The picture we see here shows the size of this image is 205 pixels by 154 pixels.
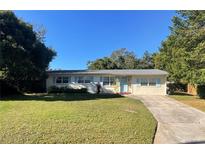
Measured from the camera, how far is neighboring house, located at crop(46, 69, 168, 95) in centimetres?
2700

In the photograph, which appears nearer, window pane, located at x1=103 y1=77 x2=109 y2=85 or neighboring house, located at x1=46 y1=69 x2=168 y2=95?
neighboring house, located at x1=46 y1=69 x2=168 y2=95

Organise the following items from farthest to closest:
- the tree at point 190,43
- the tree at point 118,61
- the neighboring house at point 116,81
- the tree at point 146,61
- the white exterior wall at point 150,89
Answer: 1. the tree at point 146,61
2. the tree at point 118,61
3. the neighboring house at point 116,81
4. the white exterior wall at point 150,89
5. the tree at point 190,43

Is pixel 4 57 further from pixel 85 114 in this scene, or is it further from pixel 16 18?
pixel 85 114

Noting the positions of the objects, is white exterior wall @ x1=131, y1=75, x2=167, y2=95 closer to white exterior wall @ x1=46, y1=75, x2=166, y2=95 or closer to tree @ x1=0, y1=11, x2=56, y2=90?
white exterior wall @ x1=46, y1=75, x2=166, y2=95

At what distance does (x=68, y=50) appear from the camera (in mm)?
29125

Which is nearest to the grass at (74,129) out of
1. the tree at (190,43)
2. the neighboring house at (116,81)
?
the tree at (190,43)

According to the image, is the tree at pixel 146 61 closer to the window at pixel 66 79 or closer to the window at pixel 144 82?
the window at pixel 144 82

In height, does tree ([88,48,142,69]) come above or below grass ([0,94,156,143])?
above

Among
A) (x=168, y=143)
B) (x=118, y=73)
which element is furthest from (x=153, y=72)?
(x=168, y=143)

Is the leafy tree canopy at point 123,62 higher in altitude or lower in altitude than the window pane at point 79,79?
higher

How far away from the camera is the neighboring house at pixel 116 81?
27.0 m

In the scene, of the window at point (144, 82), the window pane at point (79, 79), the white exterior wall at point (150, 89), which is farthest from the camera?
the window pane at point (79, 79)

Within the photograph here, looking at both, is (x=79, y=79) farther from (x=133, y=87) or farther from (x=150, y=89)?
(x=150, y=89)

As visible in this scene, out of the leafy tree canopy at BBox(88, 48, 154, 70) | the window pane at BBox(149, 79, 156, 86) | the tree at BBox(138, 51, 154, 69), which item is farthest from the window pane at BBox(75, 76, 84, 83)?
the tree at BBox(138, 51, 154, 69)
